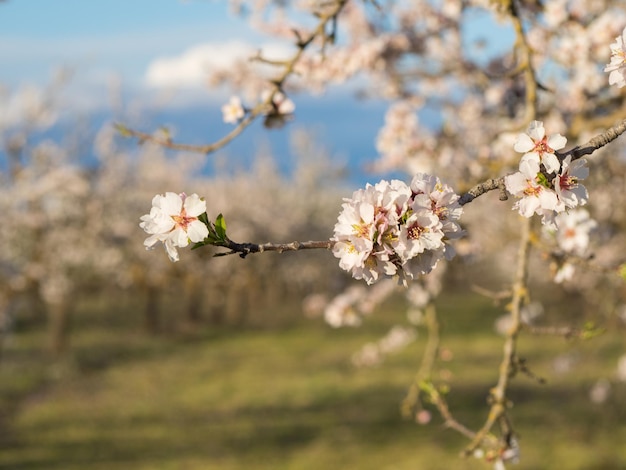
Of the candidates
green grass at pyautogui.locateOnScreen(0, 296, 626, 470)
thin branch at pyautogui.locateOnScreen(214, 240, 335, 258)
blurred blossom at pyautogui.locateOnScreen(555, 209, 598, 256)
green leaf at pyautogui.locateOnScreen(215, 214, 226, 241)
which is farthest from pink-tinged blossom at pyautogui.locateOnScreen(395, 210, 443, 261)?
green grass at pyautogui.locateOnScreen(0, 296, 626, 470)

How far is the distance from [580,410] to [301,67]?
1066cm

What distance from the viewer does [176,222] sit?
1626 millimetres

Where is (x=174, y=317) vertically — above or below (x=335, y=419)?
above

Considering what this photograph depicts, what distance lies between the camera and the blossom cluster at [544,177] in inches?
59.9

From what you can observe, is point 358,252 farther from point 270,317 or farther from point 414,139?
point 270,317

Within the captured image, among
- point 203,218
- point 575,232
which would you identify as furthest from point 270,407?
point 203,218

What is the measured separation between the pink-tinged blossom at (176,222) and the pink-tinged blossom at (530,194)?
68cm

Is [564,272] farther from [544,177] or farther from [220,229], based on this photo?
[220,229]

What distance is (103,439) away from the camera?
1256 centimetres

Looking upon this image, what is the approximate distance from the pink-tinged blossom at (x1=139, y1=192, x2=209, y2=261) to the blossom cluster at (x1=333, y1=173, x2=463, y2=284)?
33 centimetres

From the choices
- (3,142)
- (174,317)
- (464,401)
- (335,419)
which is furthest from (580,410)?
(174,317)

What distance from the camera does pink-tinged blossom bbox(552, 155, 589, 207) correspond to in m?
1.54

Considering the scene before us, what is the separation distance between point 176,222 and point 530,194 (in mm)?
800

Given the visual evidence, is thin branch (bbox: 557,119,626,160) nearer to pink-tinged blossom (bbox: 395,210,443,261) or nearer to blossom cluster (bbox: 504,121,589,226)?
blossom cluster (bbox: 504,121,589,226)
